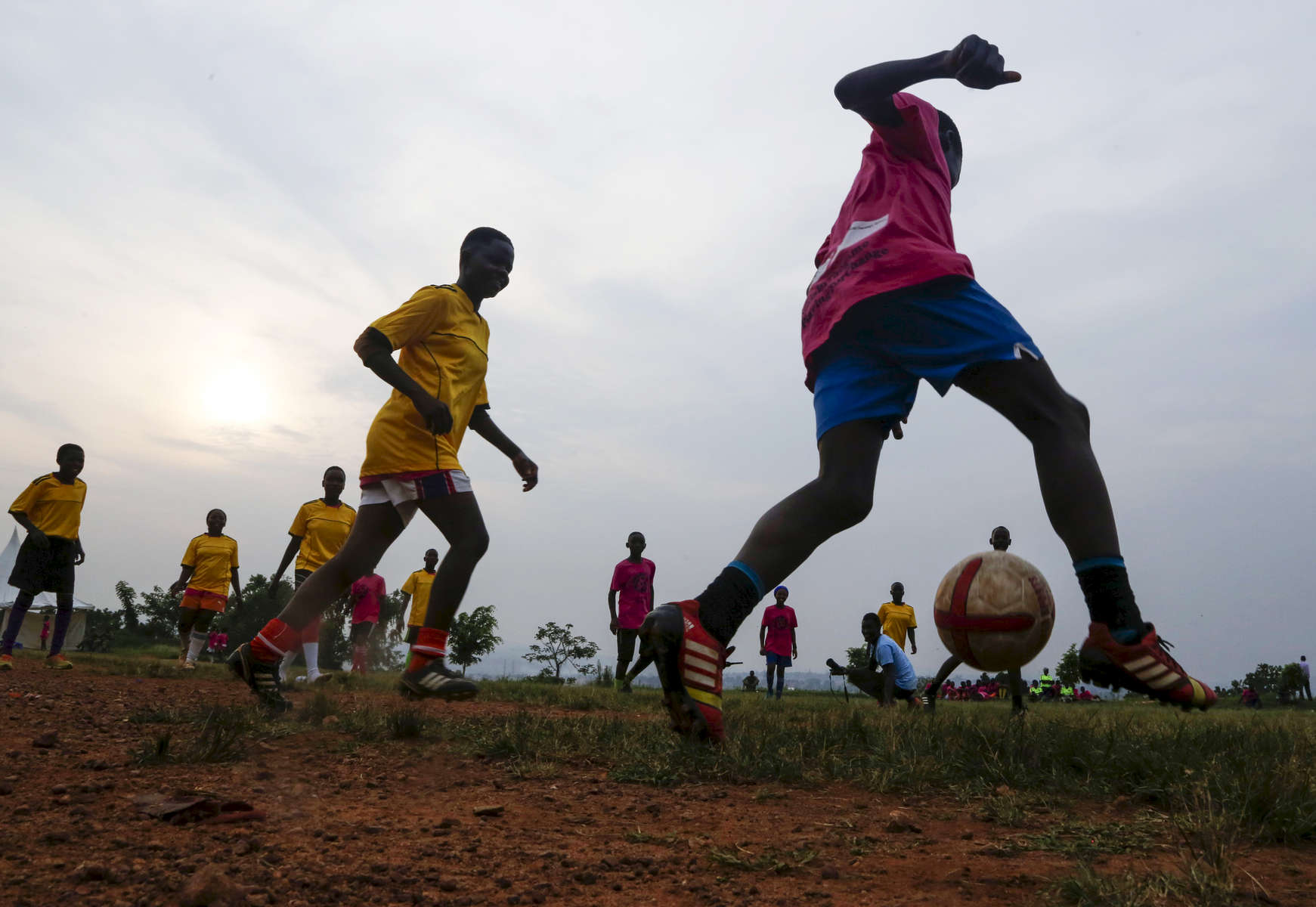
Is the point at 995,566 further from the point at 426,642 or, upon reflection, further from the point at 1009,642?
the point at 426,642

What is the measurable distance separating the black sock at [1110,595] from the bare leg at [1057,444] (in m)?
0.04

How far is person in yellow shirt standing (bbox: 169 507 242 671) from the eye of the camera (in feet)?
34.2

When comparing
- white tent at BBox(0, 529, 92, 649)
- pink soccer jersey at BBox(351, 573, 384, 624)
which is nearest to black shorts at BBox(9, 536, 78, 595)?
pink soccer jersey at BBox(351, 573, 384, 624)

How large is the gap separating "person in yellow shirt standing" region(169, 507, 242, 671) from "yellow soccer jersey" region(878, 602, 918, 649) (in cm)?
850

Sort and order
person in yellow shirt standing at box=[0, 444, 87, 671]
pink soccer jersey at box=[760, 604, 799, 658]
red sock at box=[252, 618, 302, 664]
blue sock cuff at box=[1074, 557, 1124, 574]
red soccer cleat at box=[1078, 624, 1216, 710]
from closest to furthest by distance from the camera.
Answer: red soccer cleat at box=[1078, 624, 1216, 710]
blue sock cuff at box=[1074, 557, 1124, 574]
red sock at box=[252, 618, 302, 664]
person in yellow shirt standing at box=[0, 444, 87, 671]
pink soccer jersey at box=[760, 604, 799, 658]

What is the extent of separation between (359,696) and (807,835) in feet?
15.1

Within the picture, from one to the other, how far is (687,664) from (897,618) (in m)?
10.3

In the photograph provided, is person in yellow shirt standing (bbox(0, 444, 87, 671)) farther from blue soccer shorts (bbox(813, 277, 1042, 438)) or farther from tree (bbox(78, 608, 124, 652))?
tree (bbox(78, 608, 124, 652))

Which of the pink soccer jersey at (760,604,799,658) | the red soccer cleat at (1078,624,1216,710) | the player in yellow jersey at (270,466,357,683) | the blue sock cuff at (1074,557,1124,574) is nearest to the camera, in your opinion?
the red soccer cleat at (1078,624,1216,710)

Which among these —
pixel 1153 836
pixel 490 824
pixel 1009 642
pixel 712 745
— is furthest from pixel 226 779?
pixel 1009 642

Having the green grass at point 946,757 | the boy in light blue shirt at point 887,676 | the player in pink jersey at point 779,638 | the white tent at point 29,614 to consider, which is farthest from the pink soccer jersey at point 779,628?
the white tent at point 29,614

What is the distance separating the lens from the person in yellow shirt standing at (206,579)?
1044 cm

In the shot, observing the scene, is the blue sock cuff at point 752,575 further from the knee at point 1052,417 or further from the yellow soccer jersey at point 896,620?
the yellow soccer jersey at point 896,620

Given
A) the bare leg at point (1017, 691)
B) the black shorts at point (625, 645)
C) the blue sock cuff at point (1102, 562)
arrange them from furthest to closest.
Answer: the black shorts at point (625, 645) < the bare leg at point (1017, 691) < the blue sock cuff at point (1102, 562)
